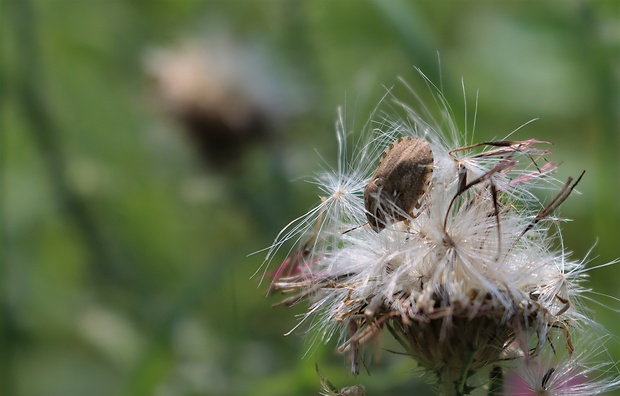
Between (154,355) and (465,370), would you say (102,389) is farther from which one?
(465,370)

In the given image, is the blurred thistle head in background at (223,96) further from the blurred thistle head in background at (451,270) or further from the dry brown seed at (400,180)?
the dry brown seed at (400,180)

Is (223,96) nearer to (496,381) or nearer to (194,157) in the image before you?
(194,157)

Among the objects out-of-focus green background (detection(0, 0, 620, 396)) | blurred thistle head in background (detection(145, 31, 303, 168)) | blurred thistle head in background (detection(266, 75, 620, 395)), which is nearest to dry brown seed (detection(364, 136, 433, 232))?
blurred thistle head in background (detection(266, 75, 620, 395))

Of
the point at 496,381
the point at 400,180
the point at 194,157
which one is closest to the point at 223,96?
the point at 194,157

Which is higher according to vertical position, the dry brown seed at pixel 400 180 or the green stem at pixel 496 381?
the dry brown seed at pixel 400 180

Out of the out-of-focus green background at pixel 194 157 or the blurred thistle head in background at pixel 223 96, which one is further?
the blurred thistle head in background at pixel 223 96

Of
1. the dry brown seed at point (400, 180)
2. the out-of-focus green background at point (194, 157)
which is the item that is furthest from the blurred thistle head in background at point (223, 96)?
the dry brown seed at point (400, 180)
